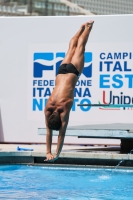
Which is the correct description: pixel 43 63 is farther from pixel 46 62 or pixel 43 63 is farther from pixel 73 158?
pixel 73 158

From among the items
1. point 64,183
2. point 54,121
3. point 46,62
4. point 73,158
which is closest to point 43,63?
point 46,62

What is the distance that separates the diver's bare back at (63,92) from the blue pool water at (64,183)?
134 cm

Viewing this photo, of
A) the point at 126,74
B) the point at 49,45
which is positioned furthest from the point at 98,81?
the point at 49,45

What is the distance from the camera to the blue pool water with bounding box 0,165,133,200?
25.2ft

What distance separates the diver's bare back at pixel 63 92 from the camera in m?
7.67

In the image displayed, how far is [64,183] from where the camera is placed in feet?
29.1

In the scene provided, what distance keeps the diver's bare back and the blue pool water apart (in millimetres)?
1343

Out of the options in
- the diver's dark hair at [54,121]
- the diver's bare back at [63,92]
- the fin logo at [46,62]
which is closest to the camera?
the diver's dark hair at [54,121]

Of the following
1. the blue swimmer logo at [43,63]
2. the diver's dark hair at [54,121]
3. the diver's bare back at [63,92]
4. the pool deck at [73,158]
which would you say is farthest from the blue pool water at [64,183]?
the blue swimmer logo at [43,63]

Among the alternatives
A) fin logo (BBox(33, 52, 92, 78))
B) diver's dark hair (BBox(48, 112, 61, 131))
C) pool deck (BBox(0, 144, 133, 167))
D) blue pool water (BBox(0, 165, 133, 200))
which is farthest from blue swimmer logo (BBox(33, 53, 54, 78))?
diver's dark hair (BBox(48, 112, 61, 131))

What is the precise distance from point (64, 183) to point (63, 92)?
1866mm

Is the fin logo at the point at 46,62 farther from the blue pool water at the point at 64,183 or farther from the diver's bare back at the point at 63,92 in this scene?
the diver's bare back at the point at 63,92

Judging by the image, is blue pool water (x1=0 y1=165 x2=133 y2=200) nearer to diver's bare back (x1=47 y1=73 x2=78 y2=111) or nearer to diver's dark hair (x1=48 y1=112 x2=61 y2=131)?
diver's dark hair (x1=48 y1=112 x2=61 y2=131)

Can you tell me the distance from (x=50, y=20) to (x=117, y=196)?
21.9 ft
